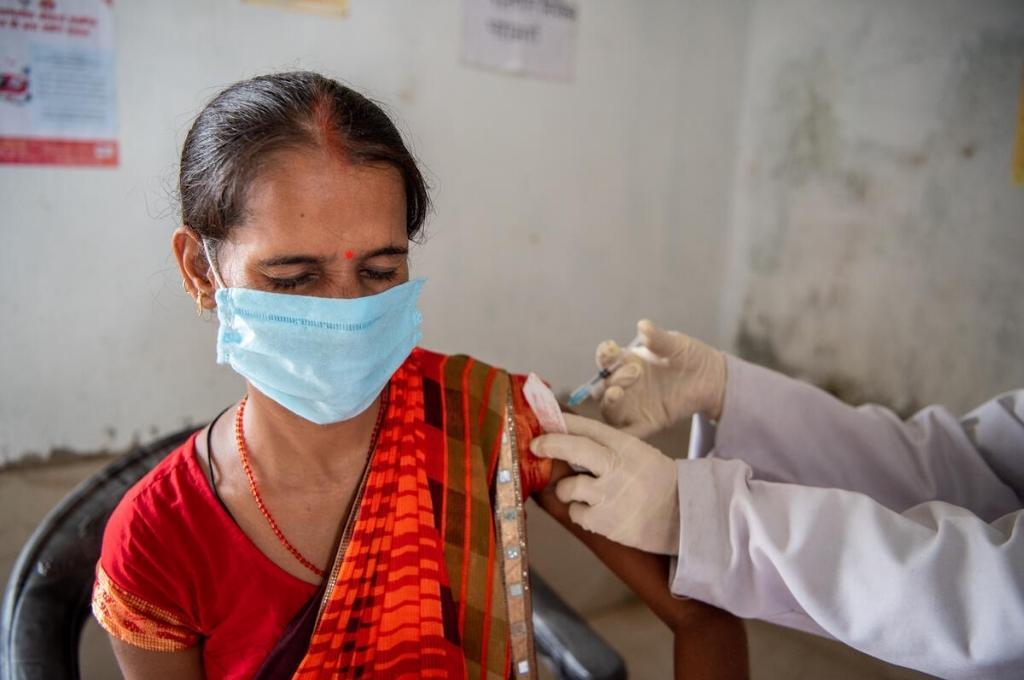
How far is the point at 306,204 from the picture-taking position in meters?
Result: 0.99

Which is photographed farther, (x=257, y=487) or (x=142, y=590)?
(x=257, y=487)

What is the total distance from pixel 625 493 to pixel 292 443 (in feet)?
2.04

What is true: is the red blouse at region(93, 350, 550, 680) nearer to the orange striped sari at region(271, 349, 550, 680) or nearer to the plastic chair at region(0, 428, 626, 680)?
the orange striped sari at region(271, 349, 550, 680)

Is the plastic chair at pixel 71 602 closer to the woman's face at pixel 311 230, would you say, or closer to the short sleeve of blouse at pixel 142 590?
the short sleeve of blouse at pixel 142 590

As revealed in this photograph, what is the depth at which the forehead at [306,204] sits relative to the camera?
994mm

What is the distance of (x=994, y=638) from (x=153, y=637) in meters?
1.28

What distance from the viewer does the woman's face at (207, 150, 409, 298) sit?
100cm

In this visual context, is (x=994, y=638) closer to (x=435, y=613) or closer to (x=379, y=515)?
(x=435, y=613)

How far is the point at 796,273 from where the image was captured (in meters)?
2.86

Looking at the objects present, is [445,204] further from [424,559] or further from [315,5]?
[424,559]

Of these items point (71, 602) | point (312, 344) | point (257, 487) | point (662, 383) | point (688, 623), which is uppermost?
point (312, 344)

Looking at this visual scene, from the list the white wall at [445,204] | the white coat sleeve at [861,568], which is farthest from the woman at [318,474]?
the white wall at [445,204]

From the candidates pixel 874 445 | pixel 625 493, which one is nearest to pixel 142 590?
pixel 625 493

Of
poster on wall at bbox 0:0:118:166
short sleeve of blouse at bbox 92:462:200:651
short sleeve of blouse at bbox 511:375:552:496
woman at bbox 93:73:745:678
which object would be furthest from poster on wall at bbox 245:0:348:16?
short sleeve of blouse at bbox 92:462:200:651
